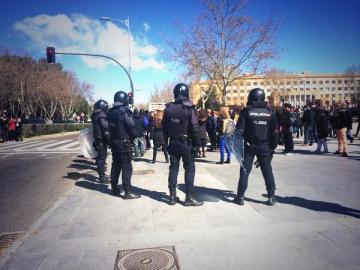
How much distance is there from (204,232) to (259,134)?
191 centimetres

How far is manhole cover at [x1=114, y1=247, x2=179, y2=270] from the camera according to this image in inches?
126

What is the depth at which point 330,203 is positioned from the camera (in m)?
5.00

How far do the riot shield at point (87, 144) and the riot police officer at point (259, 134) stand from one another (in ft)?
15.6

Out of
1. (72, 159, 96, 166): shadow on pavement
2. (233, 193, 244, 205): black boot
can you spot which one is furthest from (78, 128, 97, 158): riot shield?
(233, 193, 244, 205): black boot

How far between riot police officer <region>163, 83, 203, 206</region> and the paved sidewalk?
473 mm

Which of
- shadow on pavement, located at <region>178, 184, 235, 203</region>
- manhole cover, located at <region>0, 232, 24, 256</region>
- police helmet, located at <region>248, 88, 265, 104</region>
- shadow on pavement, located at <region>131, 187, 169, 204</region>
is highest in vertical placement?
police helmet, located at <region>248, 88, 265, 104</region>

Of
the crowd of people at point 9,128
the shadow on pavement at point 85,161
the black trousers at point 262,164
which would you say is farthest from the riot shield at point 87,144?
the crowd of people at point 9,128

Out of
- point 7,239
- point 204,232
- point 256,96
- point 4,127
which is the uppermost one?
point 256,96

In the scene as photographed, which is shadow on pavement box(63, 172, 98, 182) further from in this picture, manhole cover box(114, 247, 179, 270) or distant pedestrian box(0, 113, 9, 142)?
distant pedestrian box(0, 113, 9, 142)

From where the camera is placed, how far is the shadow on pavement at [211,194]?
17.9ft

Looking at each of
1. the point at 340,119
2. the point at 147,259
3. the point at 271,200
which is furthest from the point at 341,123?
the point at 147,259

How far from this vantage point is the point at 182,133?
5.06 meters

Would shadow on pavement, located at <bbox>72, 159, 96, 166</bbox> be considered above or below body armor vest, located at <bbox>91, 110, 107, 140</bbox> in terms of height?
below

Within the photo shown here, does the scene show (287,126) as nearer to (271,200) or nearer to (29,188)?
(271,200)
